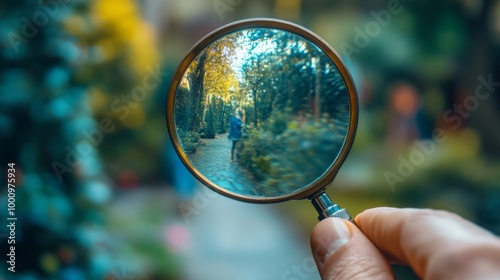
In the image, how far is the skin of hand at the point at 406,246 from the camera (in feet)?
1.68

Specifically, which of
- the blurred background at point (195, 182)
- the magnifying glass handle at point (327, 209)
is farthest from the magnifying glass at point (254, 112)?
the blurred background at point (195, 182)

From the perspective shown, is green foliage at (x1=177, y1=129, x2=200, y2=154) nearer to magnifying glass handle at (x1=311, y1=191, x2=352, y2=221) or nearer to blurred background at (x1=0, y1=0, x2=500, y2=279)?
magnifying glass handle at (x1=311, y1=191, x2=352, y2=221)

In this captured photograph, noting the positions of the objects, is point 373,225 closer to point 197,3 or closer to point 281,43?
point 281,43

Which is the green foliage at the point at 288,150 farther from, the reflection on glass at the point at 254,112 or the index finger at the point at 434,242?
the index finger at the point at 434,242

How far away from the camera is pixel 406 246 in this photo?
2.02ft

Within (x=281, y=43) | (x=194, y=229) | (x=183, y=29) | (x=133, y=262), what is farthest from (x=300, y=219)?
(x=281, y=43)

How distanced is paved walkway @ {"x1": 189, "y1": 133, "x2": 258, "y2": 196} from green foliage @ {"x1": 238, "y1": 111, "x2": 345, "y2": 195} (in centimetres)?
2

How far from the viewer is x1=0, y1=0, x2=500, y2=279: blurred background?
54.3 inches

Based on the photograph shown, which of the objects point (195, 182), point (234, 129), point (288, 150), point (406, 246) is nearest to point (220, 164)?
point (234, 129)

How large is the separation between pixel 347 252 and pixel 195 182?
91 cm

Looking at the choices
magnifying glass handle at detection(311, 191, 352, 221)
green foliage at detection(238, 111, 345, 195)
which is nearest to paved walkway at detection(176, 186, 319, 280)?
green foliage at detection(238, 111, 345, 195)

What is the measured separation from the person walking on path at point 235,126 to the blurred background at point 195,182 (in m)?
0.68

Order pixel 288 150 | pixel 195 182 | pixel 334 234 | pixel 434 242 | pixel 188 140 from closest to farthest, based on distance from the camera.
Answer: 1. pixel 434 242
2. pixel 334 234
3. pixel 188 140
4. pixel 288 150
5. pixel 195 182

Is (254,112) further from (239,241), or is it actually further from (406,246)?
(239,241)
